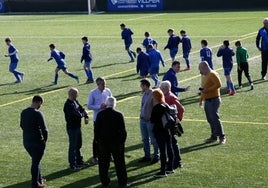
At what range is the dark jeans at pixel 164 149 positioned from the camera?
516 inches

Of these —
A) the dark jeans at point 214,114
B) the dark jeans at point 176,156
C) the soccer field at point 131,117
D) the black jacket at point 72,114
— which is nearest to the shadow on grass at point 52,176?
the soccer field at point 131,117

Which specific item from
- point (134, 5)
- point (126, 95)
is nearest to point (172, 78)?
point (126, 95)

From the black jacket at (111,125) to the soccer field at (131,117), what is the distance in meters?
1.20

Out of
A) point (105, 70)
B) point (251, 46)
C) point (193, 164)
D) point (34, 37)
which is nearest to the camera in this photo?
point (193, 164)

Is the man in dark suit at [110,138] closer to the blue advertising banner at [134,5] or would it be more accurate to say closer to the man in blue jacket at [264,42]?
the man in blue jacket at [264,42]

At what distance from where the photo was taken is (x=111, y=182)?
13281 mm

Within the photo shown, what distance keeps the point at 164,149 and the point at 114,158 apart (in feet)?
3.64

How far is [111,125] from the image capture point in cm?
1242

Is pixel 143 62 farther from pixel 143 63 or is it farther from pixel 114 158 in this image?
pixel 114 158

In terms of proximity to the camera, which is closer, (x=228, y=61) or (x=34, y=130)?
(x=34, y=130)

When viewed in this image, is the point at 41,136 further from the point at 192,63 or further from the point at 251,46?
the point at 251,46

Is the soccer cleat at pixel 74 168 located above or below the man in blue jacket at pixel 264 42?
below

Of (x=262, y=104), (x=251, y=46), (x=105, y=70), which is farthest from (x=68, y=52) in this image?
(x=262, y=104)

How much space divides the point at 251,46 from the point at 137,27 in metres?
16.5
